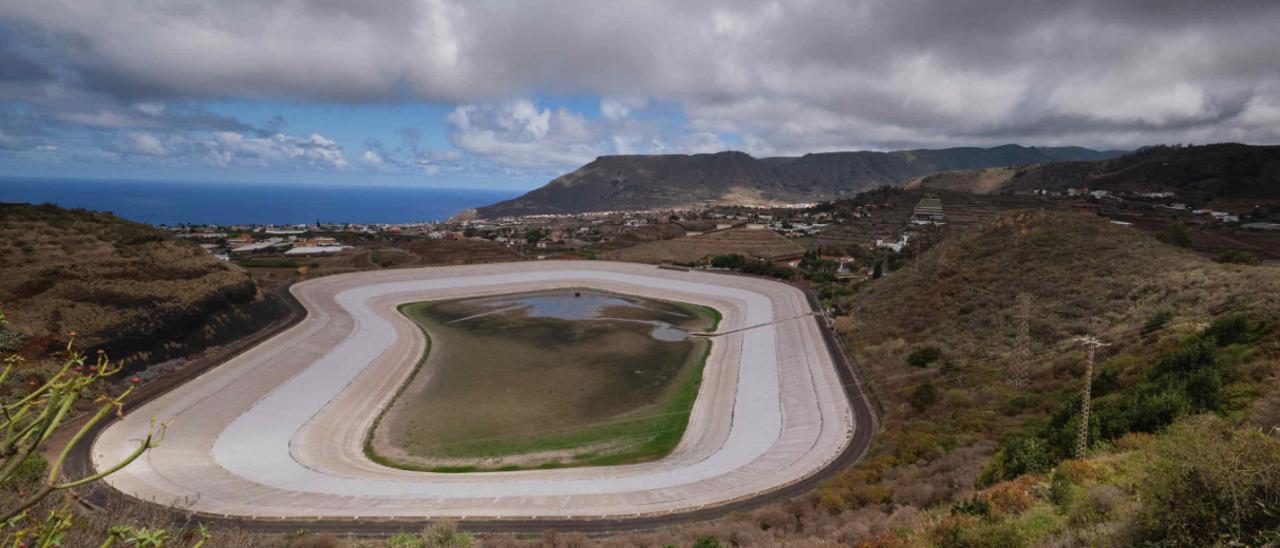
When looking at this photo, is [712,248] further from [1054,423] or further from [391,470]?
[1054,423]

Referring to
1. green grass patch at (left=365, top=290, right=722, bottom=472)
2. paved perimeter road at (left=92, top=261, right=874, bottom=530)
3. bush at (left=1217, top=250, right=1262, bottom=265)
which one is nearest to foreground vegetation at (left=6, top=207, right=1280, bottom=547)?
paved perimeter road at (left=92, top=261, right=874, bottom=530)

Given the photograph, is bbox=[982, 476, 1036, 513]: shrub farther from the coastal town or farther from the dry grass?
the dry grass

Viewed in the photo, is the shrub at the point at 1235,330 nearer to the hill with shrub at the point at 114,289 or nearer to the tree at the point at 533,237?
the hill with shrub at the point at 114,289

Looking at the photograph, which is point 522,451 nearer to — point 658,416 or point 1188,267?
point 658,416

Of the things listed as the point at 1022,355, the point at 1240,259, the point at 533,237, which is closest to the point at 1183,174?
the point at 1240,259

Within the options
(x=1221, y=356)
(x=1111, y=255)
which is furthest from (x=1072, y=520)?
(x=1111, y=255)

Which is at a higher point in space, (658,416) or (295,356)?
(295,356)

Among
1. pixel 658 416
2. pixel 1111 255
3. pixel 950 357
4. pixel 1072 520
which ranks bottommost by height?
pixel 658 416

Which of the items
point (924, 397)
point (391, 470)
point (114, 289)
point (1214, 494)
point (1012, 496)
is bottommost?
point (391, 470)
